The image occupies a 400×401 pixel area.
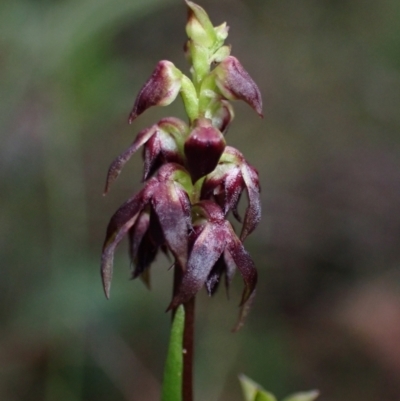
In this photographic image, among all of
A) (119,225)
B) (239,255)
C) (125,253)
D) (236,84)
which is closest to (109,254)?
(119,225)

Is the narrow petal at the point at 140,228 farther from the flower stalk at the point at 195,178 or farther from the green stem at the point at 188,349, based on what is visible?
the green stem at the point at 188,349

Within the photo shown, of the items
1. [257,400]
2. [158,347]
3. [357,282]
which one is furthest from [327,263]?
[257,400]

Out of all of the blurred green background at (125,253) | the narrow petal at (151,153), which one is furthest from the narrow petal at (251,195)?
the blurred green background at (125,253)

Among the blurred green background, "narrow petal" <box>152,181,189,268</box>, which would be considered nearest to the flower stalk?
"narrow petal" <box>152,181,189,268</box>

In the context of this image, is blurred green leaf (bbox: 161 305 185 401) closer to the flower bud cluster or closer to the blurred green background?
the flower bud cluster

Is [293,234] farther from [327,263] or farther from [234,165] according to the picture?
[234,165]

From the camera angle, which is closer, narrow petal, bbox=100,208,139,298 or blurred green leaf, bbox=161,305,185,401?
narrow petal, bbox=100,208,139,298
